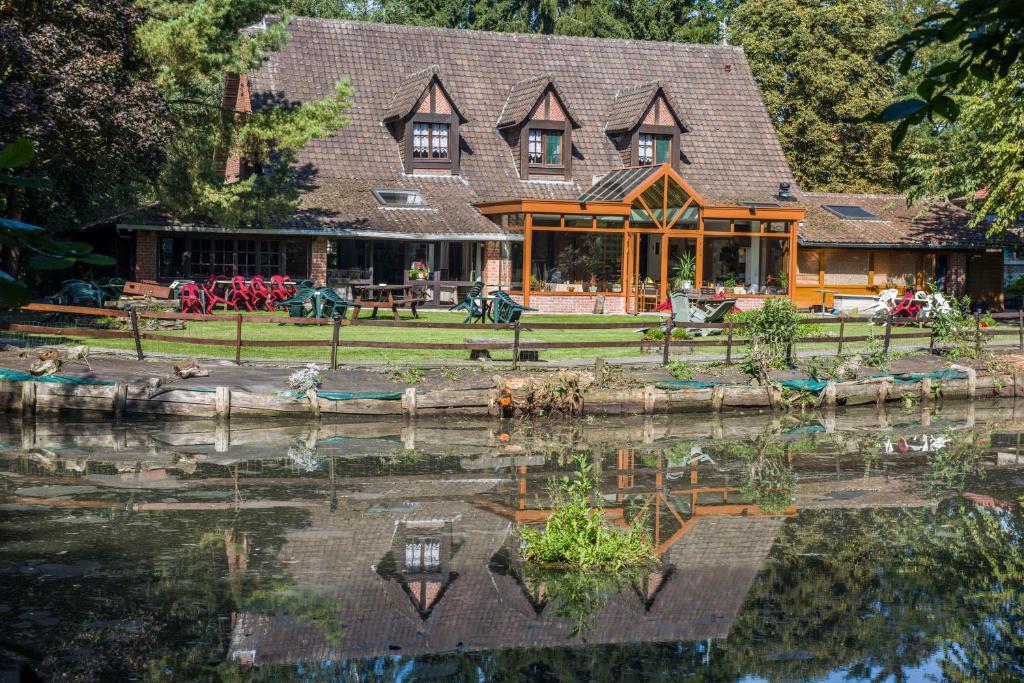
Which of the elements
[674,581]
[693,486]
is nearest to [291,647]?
[674,581]

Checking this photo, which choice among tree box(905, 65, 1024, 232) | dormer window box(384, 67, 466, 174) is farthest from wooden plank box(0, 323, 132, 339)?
tree box(905, 65, 1024, 232)

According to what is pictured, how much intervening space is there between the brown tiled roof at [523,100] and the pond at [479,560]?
21847 millimetres

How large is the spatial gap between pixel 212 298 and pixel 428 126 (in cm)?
1029

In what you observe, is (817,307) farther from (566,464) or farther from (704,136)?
(566,464)

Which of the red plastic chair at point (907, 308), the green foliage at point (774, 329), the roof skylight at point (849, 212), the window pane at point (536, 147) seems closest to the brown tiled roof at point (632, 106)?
the window pane at point (536, 147)

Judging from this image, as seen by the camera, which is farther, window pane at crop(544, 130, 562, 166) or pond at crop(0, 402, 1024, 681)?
window pane at crop(544, 130, 562, 166)

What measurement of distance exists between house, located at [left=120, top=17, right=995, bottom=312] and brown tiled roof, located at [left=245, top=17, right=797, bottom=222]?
0.06m

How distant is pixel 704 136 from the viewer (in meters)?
40.8

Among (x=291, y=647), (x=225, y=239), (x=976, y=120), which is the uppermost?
(x=976, y=120)

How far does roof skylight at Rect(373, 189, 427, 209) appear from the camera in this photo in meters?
35.3

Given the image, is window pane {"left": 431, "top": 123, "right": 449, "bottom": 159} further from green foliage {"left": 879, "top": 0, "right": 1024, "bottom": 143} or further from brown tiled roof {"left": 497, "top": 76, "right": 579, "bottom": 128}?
green foliage {"left": 879, "top": 0, "right": 1024, "bottom": 143}

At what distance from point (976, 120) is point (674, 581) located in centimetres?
2767

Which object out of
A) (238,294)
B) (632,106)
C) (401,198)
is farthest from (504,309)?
(632,106)

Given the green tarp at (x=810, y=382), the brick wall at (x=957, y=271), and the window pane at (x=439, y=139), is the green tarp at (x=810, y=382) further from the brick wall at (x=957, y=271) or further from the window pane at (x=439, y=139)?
the window pane at (x=439, y=139)
